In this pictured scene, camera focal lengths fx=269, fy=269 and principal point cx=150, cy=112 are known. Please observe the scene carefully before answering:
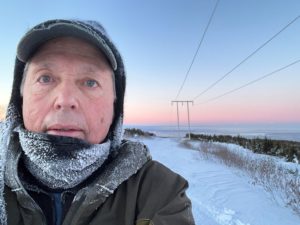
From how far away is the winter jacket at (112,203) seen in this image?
1.14m

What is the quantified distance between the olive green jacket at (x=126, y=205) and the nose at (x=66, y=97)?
1.22ft

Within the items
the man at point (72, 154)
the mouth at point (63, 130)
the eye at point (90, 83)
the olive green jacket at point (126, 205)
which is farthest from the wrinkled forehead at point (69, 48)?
the olive green jacket at point (126, 205)

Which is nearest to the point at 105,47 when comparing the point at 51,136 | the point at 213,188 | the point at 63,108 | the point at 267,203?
the point at 63,108

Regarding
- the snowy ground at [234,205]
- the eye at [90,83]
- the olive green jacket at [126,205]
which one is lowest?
the snowy ground at [234,205]

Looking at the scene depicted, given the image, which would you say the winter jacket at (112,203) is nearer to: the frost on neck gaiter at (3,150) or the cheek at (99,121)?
the frost on neck gaiter at (3,150)

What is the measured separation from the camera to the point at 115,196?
1.27 m

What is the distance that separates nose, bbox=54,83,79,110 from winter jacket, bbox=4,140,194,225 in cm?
34

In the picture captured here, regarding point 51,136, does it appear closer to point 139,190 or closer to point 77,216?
point 77,216

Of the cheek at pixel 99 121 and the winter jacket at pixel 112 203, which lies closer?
the winter jacket at pixel 112 203

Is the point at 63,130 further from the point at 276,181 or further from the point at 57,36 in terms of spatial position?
the point at 276,181

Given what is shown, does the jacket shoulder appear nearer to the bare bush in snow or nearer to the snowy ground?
the snowy ground

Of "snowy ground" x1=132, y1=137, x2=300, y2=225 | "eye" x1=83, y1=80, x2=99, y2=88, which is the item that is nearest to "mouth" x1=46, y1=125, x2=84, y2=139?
"eye" x1=83, y1=80, x2=99, y2=88

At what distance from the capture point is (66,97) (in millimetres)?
1185

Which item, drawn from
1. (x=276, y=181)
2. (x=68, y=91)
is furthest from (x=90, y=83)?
(x=276, y=181)
